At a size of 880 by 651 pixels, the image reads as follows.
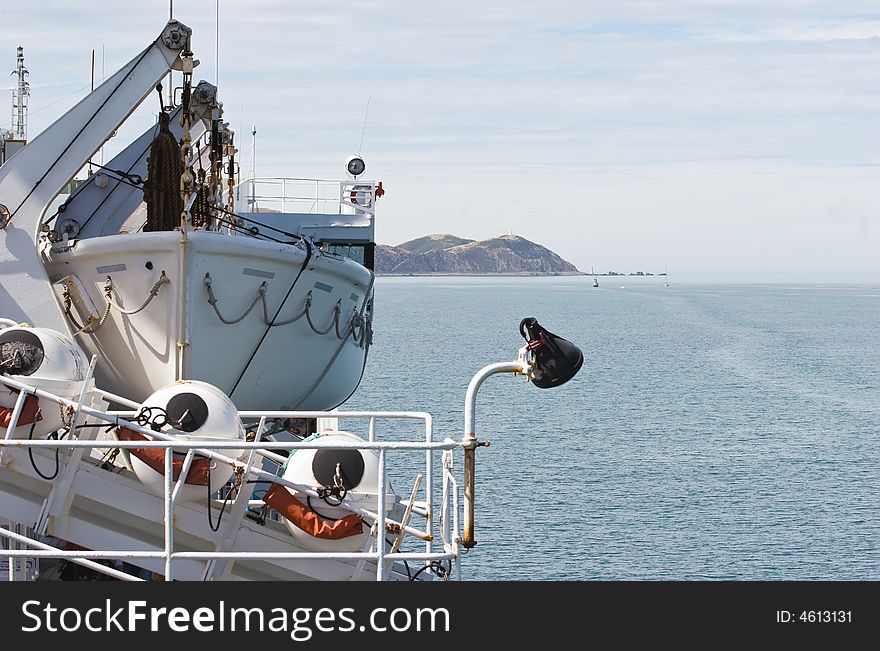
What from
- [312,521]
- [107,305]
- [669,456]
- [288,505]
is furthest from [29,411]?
[669,456]

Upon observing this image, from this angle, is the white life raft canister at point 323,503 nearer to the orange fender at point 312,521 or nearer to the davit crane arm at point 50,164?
the orange fender at point 312,521

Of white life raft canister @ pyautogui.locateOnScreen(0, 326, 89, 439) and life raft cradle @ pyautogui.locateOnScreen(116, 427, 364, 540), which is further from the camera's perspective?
white life raft canister @ pyautogui.locateOnScreen(0, 326, 89, 439)

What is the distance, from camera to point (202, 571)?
9.60m

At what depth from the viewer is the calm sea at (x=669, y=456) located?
29.4 meters

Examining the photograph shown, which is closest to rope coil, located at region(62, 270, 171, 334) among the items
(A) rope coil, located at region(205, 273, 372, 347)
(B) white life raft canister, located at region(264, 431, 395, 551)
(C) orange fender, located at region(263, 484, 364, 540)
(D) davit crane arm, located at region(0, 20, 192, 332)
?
(D) davit crane arm, located at region(0, 20, 192, 332)

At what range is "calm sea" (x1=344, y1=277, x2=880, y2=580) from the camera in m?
29.4

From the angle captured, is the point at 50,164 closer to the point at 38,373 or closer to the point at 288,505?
the point at 38,373

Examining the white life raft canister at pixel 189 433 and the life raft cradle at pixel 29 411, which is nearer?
the white life raft canister at pixel 189 433

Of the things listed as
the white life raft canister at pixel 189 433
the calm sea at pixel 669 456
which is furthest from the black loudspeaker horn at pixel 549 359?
the calm sea at pixel 669 456

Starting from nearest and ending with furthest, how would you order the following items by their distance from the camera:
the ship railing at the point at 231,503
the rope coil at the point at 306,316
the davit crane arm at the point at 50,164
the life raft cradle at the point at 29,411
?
the ship railing at the point at 231,503 < the life raft cradle at the point at 29,411 < the davit crane arm at the point at 50,164 < the rope coil at the point at 306,316

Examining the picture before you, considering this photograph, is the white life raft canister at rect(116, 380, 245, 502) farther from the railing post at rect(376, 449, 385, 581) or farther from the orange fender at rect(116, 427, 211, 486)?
the railing post at rect(376, 449, 385, 581)
